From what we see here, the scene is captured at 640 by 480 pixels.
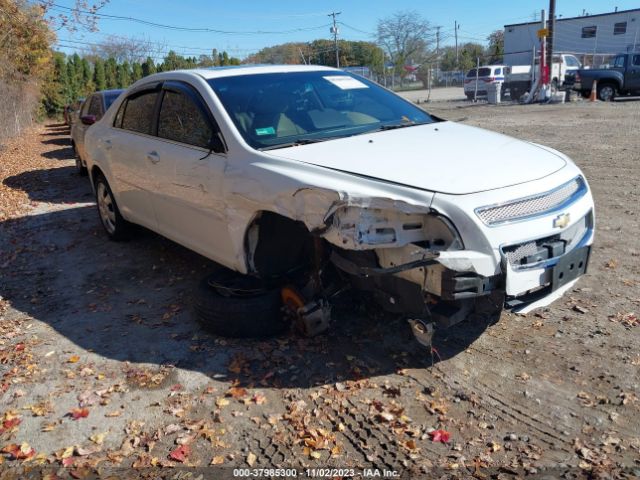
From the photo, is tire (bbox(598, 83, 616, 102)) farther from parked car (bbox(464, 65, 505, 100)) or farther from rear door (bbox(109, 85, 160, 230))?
rear door (bbox(109, 85, 160, 230))

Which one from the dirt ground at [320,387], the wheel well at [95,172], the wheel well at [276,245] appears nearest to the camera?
the dirt ground at [320,387]

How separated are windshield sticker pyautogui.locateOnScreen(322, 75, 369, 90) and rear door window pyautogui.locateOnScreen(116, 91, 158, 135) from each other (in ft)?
5.39

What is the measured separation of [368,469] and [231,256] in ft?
6.23

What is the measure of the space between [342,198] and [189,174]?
171 centimetres

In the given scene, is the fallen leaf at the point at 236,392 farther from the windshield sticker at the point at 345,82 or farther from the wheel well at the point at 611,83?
the wheel well at the point at 611,83

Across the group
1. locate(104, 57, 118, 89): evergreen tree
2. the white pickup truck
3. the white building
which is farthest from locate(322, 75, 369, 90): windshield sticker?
the white building

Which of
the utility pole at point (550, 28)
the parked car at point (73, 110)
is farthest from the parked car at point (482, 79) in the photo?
the parked car at point (73, 110)

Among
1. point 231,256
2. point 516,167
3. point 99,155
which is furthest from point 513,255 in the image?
point 99,155

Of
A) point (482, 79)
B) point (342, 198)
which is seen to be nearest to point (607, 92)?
point (482, 79)

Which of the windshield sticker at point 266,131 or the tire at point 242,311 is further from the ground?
the windshield sticker at point 266,131

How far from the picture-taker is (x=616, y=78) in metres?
22.8

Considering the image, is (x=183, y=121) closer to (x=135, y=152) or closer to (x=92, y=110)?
(x=135, y=152)

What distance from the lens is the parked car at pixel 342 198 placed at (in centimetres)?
305

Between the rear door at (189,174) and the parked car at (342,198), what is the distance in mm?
16
